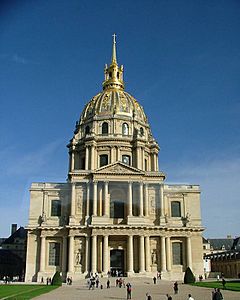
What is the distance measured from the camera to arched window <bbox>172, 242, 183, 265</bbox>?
64.3 metres

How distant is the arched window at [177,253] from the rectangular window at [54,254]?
17.7 meters

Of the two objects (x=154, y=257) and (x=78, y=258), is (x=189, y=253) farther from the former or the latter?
(x=78, y=258)

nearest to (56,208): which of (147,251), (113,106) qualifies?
(147,251)

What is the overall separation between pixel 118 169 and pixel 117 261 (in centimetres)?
1393

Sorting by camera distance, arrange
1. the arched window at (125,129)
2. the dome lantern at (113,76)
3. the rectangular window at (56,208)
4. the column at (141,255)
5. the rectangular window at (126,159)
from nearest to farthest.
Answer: the column at (141,255) → the rectangular window at (56,208) → the rectangular window at (126,159) → the arched window at (125,129) → the dome lantern at (113,76)

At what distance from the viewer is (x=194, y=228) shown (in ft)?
216

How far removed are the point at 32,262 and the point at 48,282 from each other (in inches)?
271

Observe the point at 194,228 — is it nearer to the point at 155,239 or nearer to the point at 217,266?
the point at 155,239

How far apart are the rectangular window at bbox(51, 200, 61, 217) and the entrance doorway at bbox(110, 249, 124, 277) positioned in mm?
10253

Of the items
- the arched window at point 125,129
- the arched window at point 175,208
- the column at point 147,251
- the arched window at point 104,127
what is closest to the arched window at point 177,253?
the arched window at point 175,208

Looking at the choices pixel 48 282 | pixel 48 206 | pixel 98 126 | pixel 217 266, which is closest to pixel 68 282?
pixel 48 282

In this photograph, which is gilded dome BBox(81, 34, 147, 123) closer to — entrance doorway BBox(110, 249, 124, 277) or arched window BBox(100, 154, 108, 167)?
arched window BBox(100, 154, 108, 167)

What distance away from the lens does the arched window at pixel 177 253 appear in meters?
64.3

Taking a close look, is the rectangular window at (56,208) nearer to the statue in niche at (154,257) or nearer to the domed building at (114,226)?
the domed building at (114,226)
